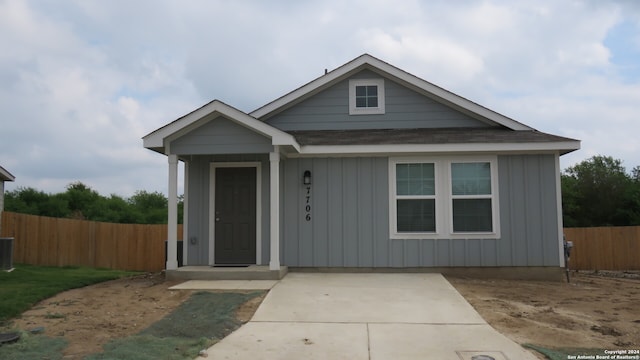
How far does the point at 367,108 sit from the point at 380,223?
275 centimetres

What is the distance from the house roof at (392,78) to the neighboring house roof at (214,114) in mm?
2147

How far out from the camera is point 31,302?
7289 mm

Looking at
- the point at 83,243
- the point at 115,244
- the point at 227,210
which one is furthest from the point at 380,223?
the point at 83,243

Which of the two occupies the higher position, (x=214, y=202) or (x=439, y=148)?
(x=439, y=148)

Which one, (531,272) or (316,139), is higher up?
(316,139)

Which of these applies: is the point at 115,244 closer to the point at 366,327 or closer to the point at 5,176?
the point at 5,176

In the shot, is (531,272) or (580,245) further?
(580,245)

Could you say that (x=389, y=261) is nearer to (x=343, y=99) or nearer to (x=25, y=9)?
(x=343, y=99)

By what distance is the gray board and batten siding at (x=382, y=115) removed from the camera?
1121 cm

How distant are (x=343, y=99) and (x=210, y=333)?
682cm

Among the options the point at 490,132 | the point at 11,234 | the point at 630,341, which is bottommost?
the point at 630,341

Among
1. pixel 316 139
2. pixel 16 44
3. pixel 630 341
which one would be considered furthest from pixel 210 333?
pixel 16 44

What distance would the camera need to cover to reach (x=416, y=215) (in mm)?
10008

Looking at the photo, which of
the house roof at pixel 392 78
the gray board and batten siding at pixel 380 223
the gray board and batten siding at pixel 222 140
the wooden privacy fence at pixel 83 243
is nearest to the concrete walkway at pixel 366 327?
the gray board and batten siding at pixel 380 223
